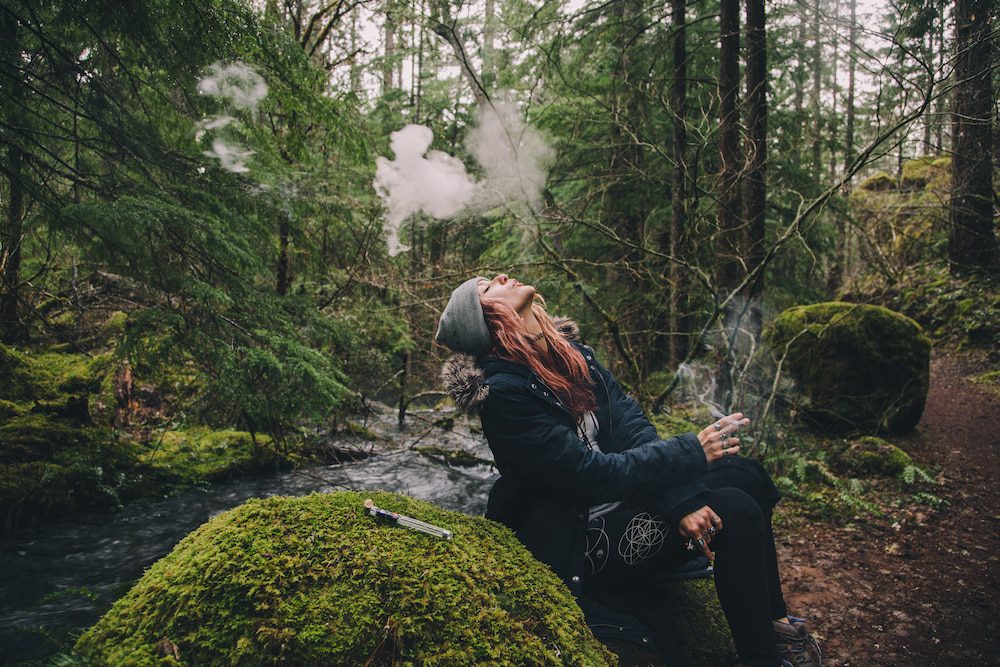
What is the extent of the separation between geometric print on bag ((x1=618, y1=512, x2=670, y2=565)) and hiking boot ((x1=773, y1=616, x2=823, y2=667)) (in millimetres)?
720

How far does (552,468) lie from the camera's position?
2172 millimetres

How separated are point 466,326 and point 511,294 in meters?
0.29

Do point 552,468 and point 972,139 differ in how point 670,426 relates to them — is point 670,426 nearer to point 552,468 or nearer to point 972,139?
point 552,468

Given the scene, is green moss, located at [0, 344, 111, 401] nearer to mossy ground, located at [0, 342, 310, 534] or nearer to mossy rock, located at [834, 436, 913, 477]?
mossy ground, located at [0, 342, 310, 534]

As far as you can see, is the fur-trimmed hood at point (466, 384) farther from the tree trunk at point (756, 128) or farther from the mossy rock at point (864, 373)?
the mossy rock at point (864, 373)

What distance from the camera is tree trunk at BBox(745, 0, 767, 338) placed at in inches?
267

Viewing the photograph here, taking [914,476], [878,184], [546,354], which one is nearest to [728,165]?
[914,476]

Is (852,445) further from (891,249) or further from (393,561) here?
(891,249)

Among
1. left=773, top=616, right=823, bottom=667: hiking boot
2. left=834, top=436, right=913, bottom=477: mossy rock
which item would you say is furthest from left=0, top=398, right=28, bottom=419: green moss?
left=834, top=436, right=913, bottom=477: mossy rock

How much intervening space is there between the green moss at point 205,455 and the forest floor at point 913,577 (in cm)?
641

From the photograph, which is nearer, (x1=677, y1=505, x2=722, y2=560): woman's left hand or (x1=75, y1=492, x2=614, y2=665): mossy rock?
(x1=75, y1=492, x2=614, y2=665): mossy rock

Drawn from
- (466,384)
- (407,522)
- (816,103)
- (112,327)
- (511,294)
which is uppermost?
(816,103)

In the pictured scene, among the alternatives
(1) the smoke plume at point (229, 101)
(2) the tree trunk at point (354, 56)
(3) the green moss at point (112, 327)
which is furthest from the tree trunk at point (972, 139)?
(3) the green moss at point (112, 327)

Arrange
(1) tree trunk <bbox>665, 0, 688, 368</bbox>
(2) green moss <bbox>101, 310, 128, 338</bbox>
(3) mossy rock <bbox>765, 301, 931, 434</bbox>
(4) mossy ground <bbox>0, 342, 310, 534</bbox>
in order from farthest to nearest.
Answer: (2) green moss <bbox>101, 310, 128, 338</bbox>, (1) tree trunk <bbox>665, 0, 688, 368</bbox>, (3) mossy rock <bbox>765, 301, 931, 434</bbox>, (4) mossy ground <bbox>0, 342, 310, 534</bbox>
